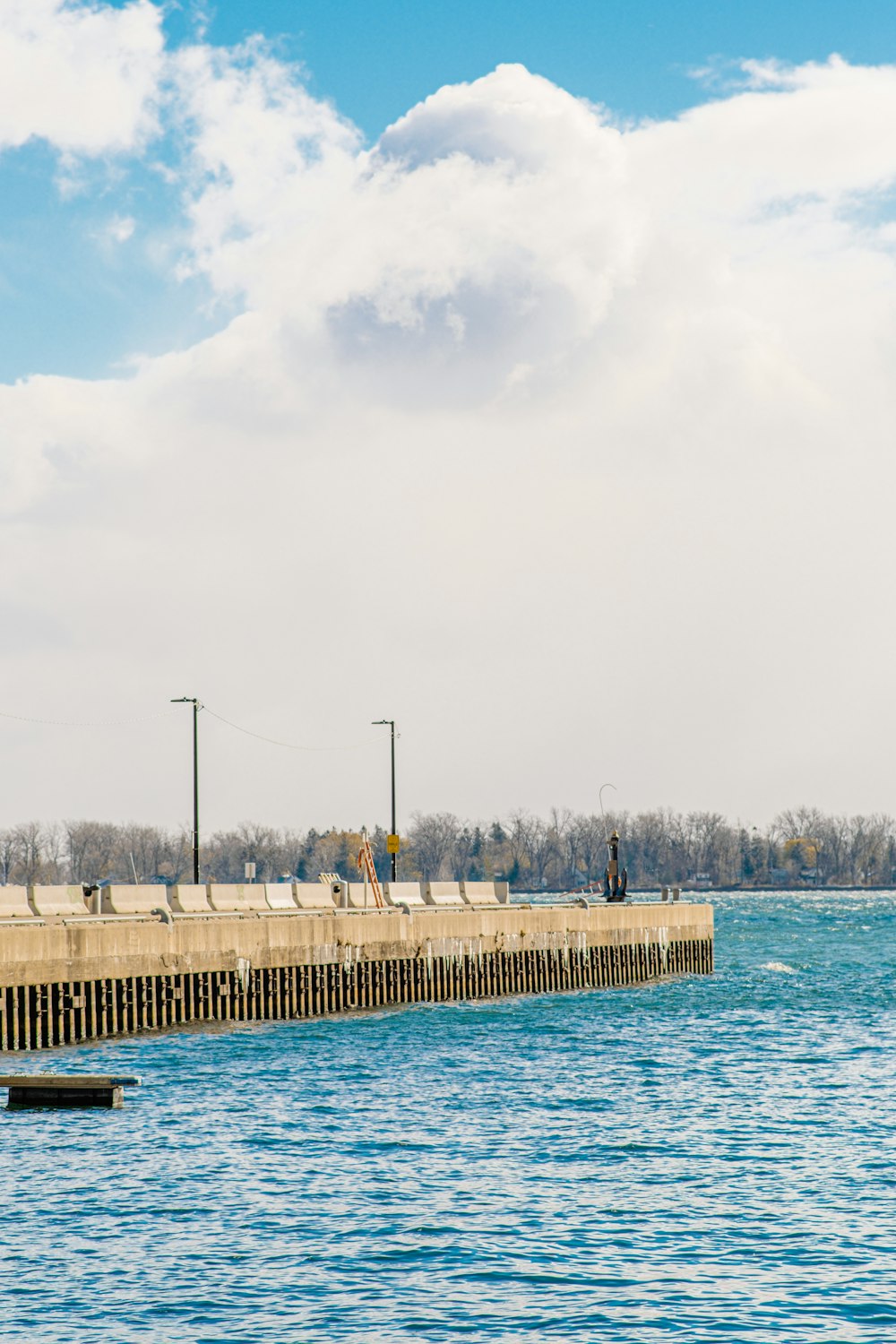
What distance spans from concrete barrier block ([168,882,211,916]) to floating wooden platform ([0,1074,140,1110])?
2101 centimetres

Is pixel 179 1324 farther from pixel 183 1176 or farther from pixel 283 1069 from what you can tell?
pixel 283 1069

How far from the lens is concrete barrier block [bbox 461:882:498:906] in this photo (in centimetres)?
7275

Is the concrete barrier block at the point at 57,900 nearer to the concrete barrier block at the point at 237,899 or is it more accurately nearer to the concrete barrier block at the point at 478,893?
the concrete barrier block at the point at 237,899

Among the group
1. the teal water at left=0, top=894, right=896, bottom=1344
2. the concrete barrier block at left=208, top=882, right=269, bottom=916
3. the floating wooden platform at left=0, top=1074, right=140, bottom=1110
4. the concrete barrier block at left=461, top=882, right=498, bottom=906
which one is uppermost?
the concrete barrier block at left=208, top=882, right=269, bottom=916

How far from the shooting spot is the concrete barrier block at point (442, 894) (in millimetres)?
69375

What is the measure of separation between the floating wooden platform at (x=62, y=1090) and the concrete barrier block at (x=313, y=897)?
29025mm

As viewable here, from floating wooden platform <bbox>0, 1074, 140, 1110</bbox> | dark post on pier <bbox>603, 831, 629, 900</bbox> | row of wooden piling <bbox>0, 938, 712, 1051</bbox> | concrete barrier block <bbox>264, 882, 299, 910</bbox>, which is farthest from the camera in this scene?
dark post on pier <bbox>603, 831, 629, 900</bbox>

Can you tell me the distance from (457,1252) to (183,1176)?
6.37m

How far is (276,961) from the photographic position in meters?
52.2

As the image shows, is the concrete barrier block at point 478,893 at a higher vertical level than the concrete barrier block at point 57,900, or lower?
lower

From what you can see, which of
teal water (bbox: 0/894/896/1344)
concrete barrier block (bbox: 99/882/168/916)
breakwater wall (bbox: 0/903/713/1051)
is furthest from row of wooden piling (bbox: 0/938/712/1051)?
concrete barrier block (bbox: 99/882/168/916)

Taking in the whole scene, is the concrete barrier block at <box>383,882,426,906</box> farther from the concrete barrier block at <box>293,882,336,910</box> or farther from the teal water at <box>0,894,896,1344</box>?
the teal water at <box>0,894,896,1344</box>

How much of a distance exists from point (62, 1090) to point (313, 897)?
30.9m

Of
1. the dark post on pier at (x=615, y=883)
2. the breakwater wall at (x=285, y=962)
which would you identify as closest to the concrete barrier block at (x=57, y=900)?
the breakwater wall at (x=285, y=962)
